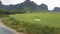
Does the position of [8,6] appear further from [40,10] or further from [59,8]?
[59,8]

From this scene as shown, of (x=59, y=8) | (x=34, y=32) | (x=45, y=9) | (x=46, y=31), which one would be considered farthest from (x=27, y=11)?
(x=46, y=31)

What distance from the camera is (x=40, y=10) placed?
10.9 m

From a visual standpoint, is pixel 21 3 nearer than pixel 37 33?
No

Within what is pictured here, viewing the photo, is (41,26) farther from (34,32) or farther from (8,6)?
(8,6)

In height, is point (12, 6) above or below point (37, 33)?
above

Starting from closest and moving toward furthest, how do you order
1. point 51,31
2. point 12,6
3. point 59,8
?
1. point 51,31
2. point 59,8
3. point 12,6

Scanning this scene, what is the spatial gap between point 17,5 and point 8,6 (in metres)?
0.64

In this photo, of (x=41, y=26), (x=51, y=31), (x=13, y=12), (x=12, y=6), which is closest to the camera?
(x=51, y=31)

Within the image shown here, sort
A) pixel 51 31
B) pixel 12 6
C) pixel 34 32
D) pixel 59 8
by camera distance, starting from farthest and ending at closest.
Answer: pixel 12 6 → pixel 59 8 → pixel 34 32 → pixel 51 31

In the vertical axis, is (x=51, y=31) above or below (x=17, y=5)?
below

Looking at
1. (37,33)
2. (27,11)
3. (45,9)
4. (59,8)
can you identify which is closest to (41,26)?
(37,33)

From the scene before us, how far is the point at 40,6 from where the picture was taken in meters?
11.2

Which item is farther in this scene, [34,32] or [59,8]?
[59,8]

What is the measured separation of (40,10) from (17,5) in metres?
2.04
